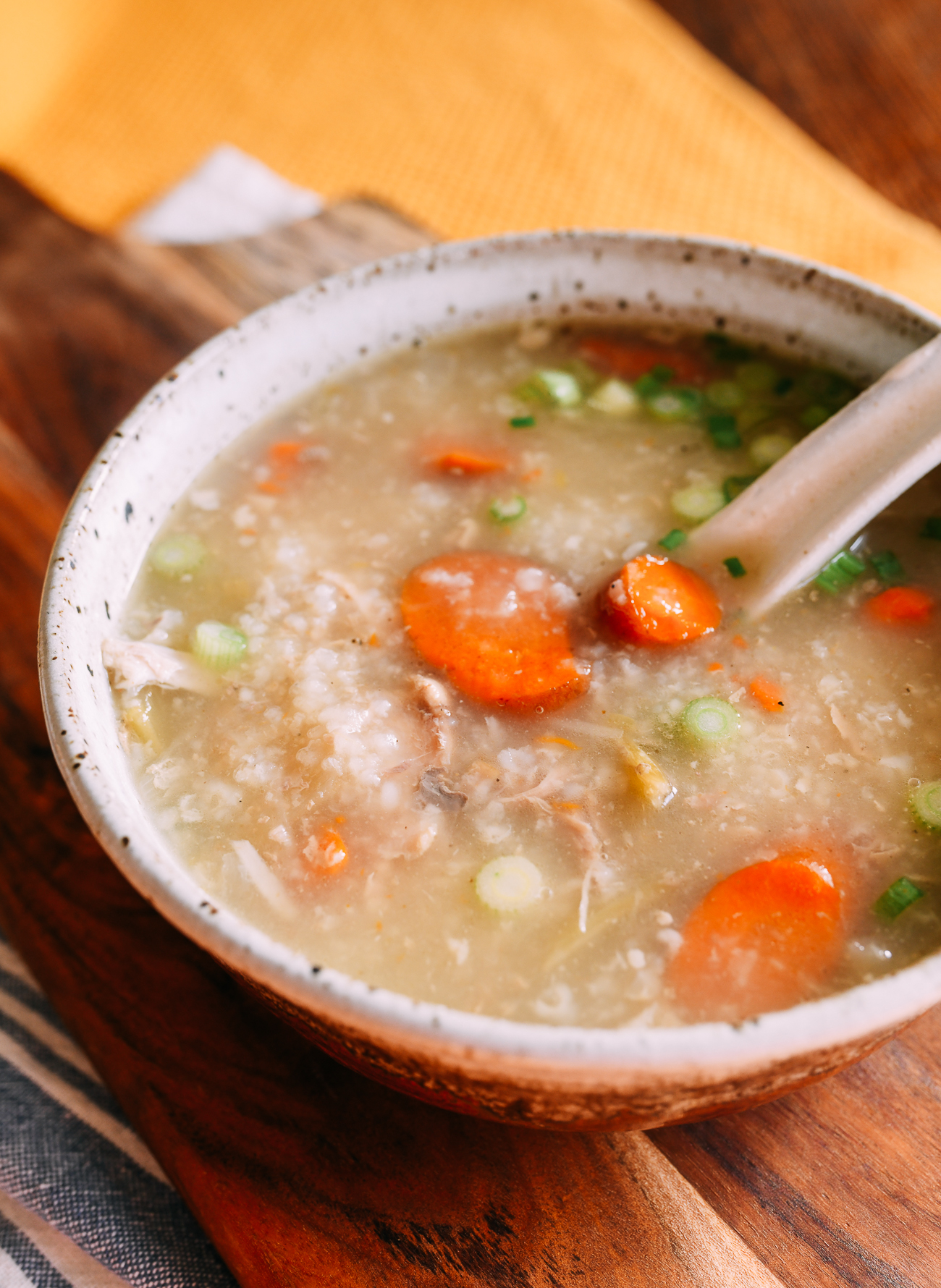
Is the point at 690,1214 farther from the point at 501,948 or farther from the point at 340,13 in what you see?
the point at 340,13

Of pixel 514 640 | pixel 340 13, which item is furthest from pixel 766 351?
pixel 340 13

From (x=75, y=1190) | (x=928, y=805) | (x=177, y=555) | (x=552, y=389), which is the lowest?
(x=75, y=1190)

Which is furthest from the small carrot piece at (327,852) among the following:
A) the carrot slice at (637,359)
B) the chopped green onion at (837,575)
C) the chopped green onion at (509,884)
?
the carrot slice at (637,359)

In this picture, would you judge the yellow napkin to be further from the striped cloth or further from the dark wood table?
the striped cloth

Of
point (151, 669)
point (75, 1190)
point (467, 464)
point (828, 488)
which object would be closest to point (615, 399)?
point (467, 464)

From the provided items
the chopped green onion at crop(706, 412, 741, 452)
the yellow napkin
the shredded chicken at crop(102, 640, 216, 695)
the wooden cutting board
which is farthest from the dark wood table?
the yellow napkin

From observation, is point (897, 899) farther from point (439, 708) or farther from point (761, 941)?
point (439, 708)

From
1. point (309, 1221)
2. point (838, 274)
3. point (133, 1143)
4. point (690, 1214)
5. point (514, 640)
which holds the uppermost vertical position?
point (838, 274)
